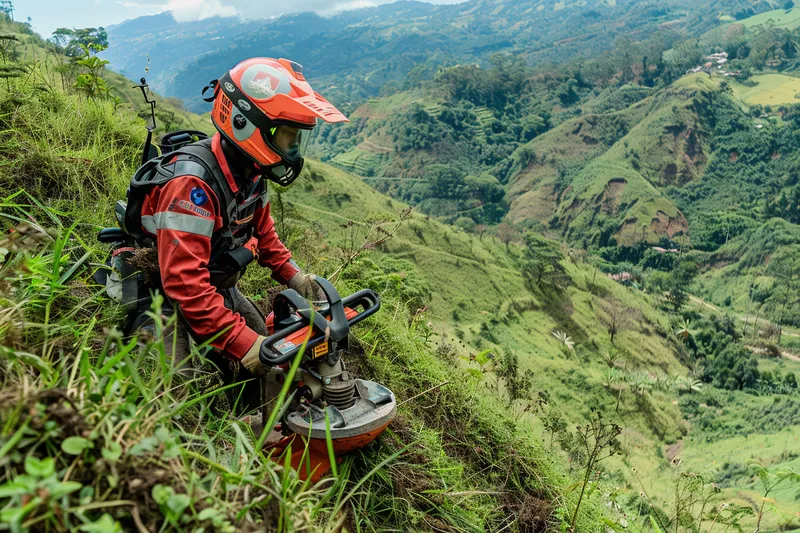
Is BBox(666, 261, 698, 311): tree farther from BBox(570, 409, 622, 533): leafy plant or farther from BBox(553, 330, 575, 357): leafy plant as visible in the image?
BBox(570, 409, 622, 533): leafy plant

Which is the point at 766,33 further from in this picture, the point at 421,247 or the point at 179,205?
the point at 179,205

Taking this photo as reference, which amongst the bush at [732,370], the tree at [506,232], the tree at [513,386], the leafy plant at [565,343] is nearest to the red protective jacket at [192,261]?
the tree at [513,386]

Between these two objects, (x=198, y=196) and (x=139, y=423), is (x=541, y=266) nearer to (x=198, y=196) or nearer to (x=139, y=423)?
(x=198, y=196)

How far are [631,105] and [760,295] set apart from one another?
7980cm

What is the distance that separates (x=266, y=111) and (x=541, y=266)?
59831mm

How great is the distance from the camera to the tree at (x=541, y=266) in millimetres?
58656

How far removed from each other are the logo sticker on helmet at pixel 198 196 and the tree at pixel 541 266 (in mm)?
56270

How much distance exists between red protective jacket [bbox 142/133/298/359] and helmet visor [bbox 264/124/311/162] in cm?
47

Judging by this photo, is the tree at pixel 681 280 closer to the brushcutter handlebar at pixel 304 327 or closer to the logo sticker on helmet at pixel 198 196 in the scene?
the brushcutter handlebar at pixel 304 327

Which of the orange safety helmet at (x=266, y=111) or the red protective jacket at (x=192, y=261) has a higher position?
the orange safety helmet at (x=266, y=111)

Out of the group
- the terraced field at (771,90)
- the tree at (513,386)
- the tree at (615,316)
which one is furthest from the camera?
the terraced field at (771,90)

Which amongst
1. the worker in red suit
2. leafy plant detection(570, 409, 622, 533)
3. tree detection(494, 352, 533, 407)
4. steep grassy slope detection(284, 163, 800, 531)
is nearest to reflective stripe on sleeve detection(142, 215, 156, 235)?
the worker in red suit

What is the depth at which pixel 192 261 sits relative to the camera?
2.59m

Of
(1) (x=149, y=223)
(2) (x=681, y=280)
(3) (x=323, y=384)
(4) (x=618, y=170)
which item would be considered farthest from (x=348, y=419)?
(4) (x=618, y=170)
